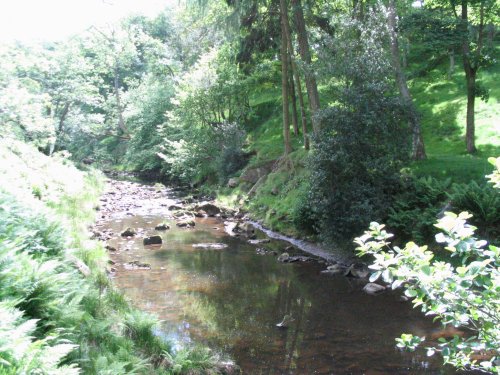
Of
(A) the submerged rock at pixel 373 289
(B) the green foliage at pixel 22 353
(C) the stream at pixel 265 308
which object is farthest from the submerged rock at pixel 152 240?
(B) the green foliage at pixel 22 353

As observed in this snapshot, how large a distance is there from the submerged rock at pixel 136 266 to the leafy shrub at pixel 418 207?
783 centimetres

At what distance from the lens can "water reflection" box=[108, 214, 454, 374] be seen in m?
7.95

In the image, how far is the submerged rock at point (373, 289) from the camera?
11.6 metres

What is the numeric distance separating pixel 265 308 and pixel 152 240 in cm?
743

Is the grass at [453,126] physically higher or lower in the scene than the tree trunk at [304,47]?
lower

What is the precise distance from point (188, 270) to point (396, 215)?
22.3 feet

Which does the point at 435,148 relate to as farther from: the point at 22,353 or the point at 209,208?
the point at 22,353

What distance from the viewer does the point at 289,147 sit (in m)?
23.8

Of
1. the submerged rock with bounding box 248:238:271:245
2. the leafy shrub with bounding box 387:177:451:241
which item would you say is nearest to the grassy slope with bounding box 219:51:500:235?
the submerged rock with bounding box 248:238:271:245

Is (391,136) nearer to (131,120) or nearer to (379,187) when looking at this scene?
(379,187)

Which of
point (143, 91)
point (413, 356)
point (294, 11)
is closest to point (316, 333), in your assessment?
point (413, 356)

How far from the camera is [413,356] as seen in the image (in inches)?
317

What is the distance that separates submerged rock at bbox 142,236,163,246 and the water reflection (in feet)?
2.98

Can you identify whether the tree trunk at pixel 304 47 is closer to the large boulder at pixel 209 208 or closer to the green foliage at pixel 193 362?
the large boulder at pixel 209 208
